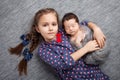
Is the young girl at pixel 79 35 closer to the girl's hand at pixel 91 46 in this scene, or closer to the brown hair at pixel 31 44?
the girl's hand at pixel 91 46

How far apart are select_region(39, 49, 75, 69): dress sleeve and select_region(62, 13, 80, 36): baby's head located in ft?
0.46

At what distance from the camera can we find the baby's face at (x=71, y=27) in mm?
1438

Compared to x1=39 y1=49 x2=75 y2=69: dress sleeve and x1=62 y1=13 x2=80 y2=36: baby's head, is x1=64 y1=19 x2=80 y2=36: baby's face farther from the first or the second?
x1=39 y1=49 x2=75 y2=69: dress sleeve

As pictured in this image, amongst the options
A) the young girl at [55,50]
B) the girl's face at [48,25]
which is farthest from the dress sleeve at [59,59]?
the girl's face at [48,25]

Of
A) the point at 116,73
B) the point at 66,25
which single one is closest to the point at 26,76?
the point at 66,25

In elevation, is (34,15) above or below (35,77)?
above

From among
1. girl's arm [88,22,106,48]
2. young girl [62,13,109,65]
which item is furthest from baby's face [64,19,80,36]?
girl's arm [88,22,106,48]

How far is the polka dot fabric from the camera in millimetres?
1452

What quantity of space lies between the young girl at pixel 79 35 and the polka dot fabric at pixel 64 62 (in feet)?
0.15

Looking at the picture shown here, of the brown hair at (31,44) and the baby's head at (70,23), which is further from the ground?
the baby's head at (70,23)

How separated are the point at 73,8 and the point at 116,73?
521mm

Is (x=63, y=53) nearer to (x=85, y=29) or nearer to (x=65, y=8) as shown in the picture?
(x=85, y=29)

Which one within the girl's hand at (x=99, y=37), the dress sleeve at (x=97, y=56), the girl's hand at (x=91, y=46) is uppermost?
the girl's hand at (x=99, y=37)

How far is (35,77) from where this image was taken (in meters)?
1.64
